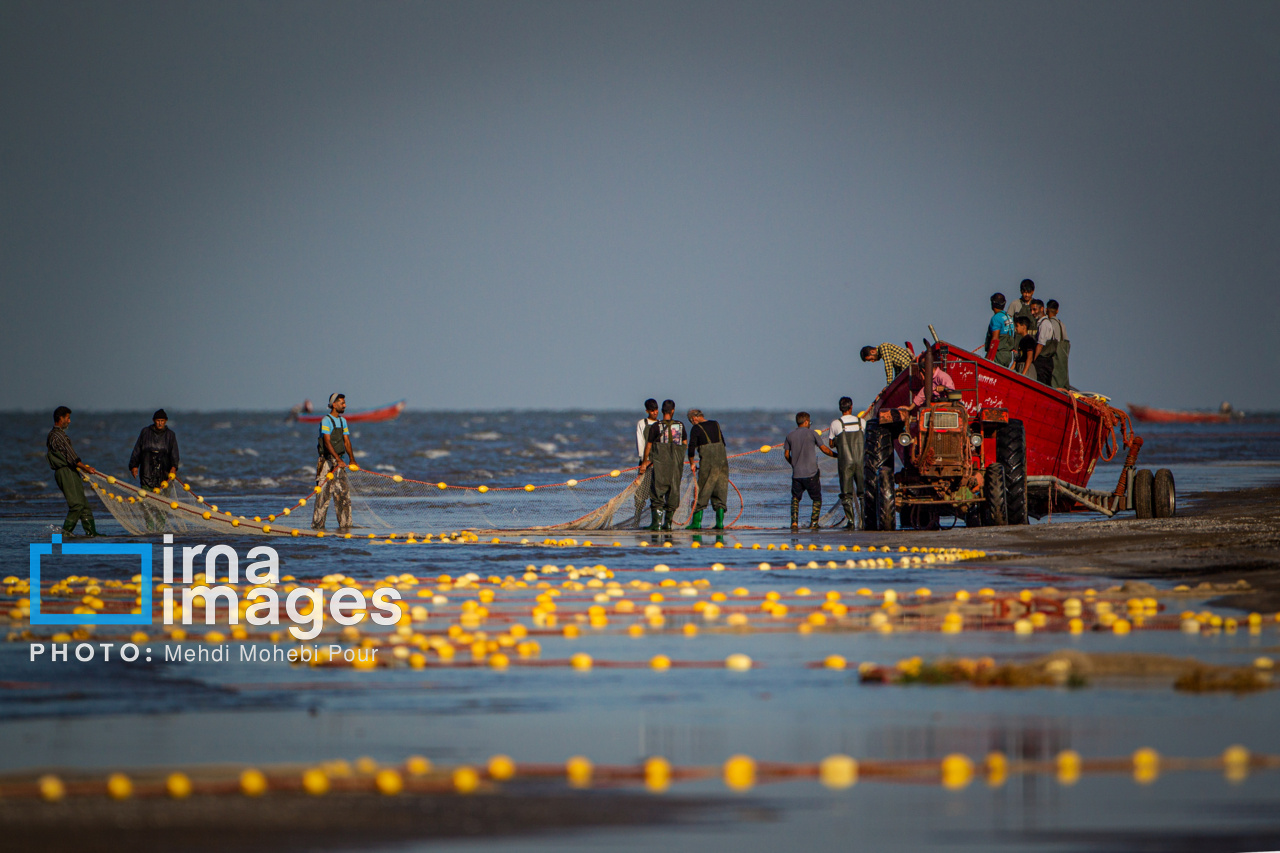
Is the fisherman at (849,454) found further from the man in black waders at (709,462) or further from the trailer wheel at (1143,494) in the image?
the trailer wheel at (1143,494)

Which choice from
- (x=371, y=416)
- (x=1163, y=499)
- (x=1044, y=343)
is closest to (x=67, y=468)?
(x=1044, y=343)

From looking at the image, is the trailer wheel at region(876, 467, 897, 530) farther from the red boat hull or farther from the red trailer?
the red boat hull

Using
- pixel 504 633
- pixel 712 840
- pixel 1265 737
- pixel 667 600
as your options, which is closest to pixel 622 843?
pixel 712 840

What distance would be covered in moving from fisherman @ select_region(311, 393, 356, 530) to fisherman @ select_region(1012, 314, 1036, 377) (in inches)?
371

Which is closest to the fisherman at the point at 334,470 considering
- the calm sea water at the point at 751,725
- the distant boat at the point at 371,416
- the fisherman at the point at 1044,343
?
the fisherman at the point at 1044,343

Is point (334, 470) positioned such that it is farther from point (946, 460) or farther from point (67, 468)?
point (946, 460)

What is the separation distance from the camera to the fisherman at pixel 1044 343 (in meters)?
18.9

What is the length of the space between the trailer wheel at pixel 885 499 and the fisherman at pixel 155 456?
983 centimetres

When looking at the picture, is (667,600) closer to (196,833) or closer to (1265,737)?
(1265,737)

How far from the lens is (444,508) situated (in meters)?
26.4

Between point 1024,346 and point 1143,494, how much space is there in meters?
3.15

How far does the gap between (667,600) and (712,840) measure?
7152mm

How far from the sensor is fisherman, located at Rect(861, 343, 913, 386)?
1898 cm

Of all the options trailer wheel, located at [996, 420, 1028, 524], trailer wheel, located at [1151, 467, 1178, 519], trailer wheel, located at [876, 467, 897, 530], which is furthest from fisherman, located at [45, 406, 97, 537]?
trailer wheel, located at [1151, 467, 1178, 519]
